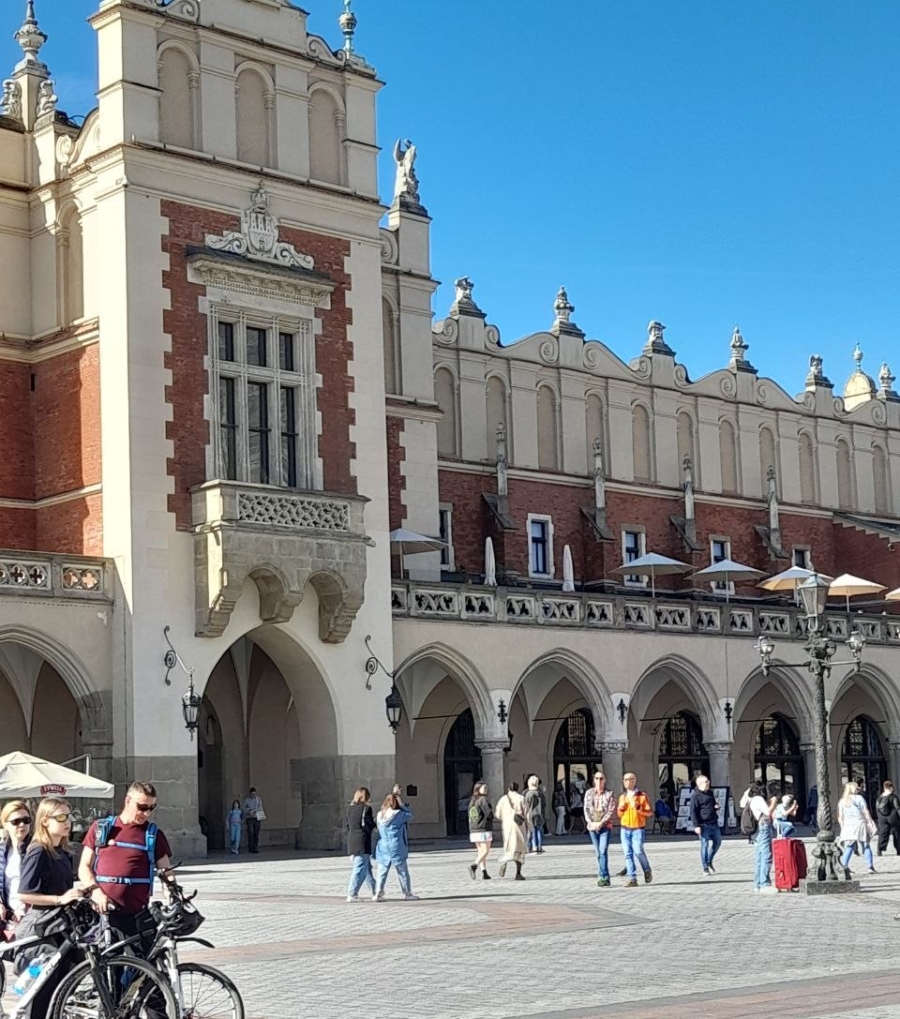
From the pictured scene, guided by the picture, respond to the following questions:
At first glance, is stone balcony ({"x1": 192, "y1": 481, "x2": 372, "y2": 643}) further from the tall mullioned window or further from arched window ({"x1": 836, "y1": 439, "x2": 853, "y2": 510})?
arched window ({"x1": 836, "y1": 439, "x2": 853, "y2": 510})

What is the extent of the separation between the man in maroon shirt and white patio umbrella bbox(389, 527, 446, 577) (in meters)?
25.7

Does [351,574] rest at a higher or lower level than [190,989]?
higher

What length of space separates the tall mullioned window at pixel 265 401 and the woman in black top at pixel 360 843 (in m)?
11.6

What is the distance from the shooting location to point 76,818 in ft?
99.4

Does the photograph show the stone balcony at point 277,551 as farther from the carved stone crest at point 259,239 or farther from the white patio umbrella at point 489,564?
the white patio umbrella at point 489,564

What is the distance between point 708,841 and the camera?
85.4 ft

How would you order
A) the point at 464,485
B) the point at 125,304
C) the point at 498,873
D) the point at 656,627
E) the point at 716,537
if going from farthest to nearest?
the point at 716,537 < the point at 464,485 < the point at 656,627 < the point at 125,304 < the point at 498,873

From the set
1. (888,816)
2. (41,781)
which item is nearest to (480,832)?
(41,781)

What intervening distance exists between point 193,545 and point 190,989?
2222 cm

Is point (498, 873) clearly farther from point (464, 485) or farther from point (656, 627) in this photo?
point (464, 485)

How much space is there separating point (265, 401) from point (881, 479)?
2504 cm

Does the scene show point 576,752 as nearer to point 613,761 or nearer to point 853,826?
point 613,761

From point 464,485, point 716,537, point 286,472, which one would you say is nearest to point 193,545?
point 286,472

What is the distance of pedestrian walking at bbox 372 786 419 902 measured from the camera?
22.7m
